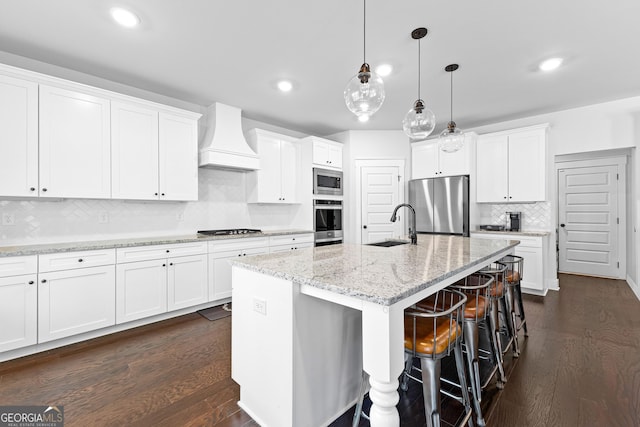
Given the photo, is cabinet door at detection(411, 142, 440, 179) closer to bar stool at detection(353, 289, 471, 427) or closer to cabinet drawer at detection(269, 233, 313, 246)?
cabinet drawer at detection(269, 233, 313, 246)

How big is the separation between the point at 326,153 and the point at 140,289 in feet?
10.8

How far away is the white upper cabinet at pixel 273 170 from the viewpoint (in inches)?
168

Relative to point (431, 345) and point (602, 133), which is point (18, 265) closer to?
point (431, 345)

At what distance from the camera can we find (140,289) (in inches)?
114

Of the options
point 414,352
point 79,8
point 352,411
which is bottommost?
point 352,411

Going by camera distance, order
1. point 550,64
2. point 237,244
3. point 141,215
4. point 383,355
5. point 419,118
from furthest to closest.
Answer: point 237,244 → point 141,215 → point 550,64 → point 419,118 → point 383,355

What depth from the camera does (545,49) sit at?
2580 millimetres

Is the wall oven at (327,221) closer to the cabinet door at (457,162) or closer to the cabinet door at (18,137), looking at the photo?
the cabinet door at (457,162)

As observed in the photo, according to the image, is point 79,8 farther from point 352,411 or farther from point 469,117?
point 469,117

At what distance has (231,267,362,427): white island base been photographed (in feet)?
4.60

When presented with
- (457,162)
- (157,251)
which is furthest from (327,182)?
(157,251)

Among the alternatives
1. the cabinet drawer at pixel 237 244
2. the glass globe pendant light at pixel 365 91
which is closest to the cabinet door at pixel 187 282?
the cabinet drawer at pixel 237 244

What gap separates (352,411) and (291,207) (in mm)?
3638

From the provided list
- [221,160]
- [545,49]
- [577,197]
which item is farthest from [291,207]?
[577,197]
